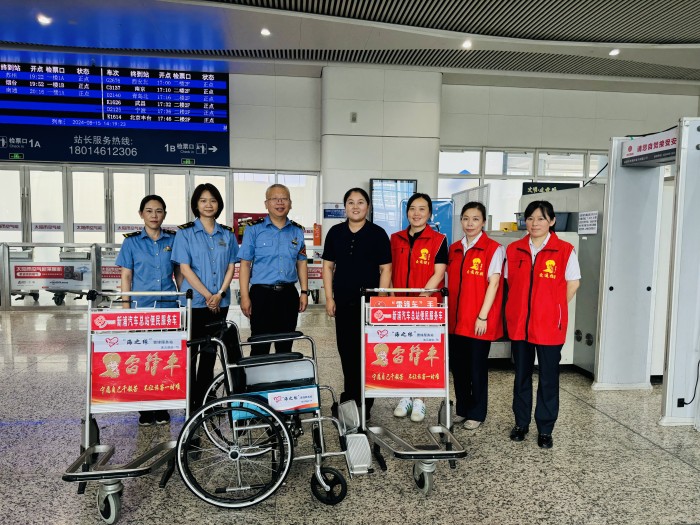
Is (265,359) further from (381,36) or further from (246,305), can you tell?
(381,36)

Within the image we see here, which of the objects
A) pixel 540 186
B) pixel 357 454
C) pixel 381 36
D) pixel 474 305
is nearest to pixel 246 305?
pixel 357 454

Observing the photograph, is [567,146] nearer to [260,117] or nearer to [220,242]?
[260,117]

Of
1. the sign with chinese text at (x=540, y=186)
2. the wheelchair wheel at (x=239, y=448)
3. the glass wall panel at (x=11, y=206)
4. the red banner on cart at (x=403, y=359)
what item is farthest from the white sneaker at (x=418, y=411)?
the glass wall panel at (x=11, y=206)

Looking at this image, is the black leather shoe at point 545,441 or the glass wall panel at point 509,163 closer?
the black leather shoe at point 545,441

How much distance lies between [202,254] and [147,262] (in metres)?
0.39

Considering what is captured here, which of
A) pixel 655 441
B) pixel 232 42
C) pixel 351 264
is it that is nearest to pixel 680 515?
pixel 655 441

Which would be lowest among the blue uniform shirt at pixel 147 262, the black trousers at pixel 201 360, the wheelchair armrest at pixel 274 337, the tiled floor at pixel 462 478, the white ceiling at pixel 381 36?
the tiled floor at pixel 462 478

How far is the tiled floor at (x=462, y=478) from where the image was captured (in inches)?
83.5

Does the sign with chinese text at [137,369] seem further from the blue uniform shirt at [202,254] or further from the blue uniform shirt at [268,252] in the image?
the blue uniform shirt at [268,252]

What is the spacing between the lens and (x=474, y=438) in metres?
2.98

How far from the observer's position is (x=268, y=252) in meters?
3.15

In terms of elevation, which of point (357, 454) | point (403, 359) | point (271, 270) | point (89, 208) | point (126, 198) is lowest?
point (357, 454)

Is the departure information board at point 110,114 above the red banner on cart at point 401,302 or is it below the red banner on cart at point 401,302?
above

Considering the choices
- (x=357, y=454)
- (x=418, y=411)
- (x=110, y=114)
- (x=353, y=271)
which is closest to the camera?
(x=357, y=454)
